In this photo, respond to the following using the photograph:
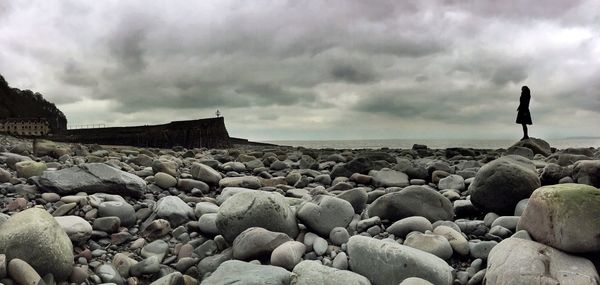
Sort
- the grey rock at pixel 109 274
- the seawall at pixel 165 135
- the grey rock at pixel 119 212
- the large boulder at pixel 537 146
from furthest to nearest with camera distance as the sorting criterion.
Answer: the seawall at pixel 165 135, the large boulder at pixel 537 146, the grey rock at pixel 119 212, the grey rock at pixel 109 274

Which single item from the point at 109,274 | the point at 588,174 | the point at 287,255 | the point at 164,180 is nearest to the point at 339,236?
the point at 287,255

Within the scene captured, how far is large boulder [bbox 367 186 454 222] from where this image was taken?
462 centimetres

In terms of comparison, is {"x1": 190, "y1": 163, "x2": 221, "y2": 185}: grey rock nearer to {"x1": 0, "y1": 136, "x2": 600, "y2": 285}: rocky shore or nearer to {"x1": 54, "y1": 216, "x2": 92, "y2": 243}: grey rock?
{"x1": 0, "y1": 136, "x2": 600, "y2": 285}: rocky shore

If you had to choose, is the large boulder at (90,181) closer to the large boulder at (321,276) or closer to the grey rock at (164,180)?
the grey rock at (164,180)

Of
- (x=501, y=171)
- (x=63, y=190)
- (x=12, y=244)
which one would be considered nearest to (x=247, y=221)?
(x=12, y=244)

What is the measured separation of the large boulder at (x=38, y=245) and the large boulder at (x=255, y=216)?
1325mm

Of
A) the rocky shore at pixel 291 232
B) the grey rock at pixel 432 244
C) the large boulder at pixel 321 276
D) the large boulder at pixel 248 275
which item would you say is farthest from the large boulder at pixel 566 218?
the large boulder at pixel 248 275

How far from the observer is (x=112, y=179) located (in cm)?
528

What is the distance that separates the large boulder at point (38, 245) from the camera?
132 inches

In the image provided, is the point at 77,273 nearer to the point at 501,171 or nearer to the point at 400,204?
the point at 400,204

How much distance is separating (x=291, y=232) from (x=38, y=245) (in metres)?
2.13

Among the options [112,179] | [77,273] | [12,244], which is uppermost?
[112,179]

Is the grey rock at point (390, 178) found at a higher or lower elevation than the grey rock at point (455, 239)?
higher

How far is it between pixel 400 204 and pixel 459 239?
2.78ft
